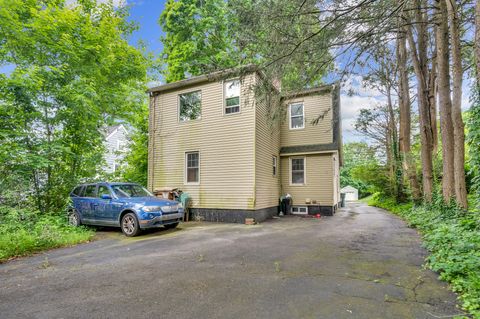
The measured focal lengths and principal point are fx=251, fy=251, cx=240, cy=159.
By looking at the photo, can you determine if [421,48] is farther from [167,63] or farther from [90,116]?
[167,63]

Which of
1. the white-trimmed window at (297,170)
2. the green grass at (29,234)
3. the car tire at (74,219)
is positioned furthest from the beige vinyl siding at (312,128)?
the green grass at (29,234)

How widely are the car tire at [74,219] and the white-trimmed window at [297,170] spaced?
9559mm

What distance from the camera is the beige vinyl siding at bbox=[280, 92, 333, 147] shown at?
12.7 meters

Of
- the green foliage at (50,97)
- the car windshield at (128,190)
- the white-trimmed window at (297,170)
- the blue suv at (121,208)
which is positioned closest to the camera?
the blue suv at (121,208)

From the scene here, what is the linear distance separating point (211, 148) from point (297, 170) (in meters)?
4.87

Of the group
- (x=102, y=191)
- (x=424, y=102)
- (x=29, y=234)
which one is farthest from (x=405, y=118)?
Result: (x=29, y=234)

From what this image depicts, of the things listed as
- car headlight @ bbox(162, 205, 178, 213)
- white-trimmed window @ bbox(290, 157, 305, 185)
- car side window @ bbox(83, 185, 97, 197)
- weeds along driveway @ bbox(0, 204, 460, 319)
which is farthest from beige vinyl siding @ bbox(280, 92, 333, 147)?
car side window @ bbox(83, 185, 97, 197)

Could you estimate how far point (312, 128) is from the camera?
1305 centimetres

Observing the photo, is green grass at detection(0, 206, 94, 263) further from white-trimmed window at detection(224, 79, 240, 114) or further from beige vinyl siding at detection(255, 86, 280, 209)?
white-trimmed window at detection(224, 79, 240, 114)

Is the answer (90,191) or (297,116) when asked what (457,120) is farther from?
(90,191)

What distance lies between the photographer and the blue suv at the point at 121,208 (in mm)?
7664

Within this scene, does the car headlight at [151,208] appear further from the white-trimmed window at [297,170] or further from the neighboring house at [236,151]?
the white-trimmed window at [297,170]

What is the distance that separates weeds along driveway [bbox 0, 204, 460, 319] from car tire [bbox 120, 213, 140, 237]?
36.3 inches

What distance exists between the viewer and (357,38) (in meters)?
5.51
